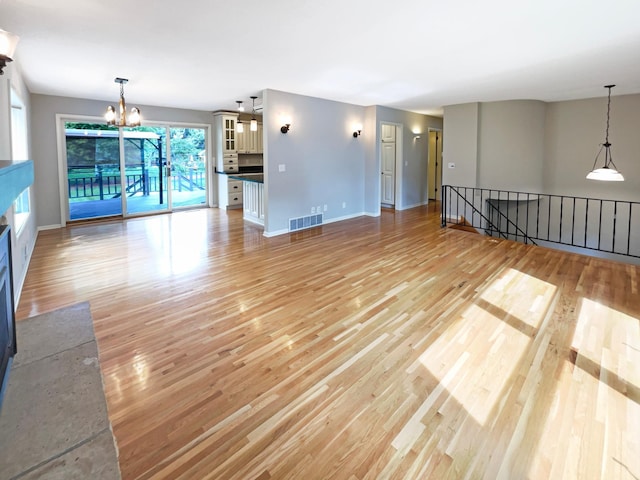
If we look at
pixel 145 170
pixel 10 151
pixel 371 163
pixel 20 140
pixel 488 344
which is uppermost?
pixel 20 140

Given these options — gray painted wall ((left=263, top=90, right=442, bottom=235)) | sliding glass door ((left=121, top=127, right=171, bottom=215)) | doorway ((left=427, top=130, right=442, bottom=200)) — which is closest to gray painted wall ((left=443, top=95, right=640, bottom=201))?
gray painted wall ((left=263, top=90, right=442, bottom=235))

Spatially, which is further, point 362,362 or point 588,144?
point 588,144

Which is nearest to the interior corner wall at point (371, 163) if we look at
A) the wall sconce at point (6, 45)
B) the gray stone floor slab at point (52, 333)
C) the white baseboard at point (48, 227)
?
the gray stone floor slab at point (52, 333)

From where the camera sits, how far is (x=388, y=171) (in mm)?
9828

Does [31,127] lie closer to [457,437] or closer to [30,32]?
[30,32]

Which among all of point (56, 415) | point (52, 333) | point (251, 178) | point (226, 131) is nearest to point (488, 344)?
point (56, 415)

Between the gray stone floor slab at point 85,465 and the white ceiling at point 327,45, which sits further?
the white ceiling at point 327,45

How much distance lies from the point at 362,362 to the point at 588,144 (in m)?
7.77

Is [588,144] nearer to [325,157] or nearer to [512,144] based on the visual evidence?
[512,144]

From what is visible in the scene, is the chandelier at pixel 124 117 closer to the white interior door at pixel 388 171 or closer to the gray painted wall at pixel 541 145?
the white interior door at pixel 388 171

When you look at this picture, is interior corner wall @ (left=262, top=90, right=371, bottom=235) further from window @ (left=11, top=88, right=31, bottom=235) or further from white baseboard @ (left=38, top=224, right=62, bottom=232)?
white baseboard @ (left=38, top=224, right=62, bottom=232)

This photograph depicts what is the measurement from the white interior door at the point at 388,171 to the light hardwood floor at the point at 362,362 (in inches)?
188

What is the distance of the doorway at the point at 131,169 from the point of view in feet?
25.9

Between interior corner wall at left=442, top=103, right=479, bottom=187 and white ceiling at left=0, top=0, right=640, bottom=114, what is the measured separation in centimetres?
135
